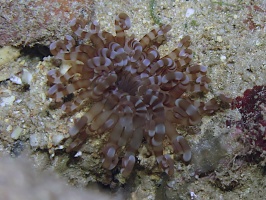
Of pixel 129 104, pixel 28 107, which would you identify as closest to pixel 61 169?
pixel 28 107

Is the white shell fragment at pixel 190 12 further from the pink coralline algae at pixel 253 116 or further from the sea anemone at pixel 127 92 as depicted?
the pink coralline algae at pixel 253 116

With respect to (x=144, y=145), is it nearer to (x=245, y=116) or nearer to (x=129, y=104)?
(x=129, y=104)

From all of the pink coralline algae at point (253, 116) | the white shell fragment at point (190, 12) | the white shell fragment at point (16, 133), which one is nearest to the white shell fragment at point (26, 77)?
the white shell fragment at point (16, 133)

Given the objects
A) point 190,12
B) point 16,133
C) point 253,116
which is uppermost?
point 190,12

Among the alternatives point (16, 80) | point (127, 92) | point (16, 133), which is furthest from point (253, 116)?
point (16, 80)

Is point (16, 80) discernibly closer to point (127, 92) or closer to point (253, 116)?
point (127, 92)

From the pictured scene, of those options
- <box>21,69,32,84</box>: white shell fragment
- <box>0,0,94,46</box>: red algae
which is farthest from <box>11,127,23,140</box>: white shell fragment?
<box>0,0,94,46</box>: red algae
